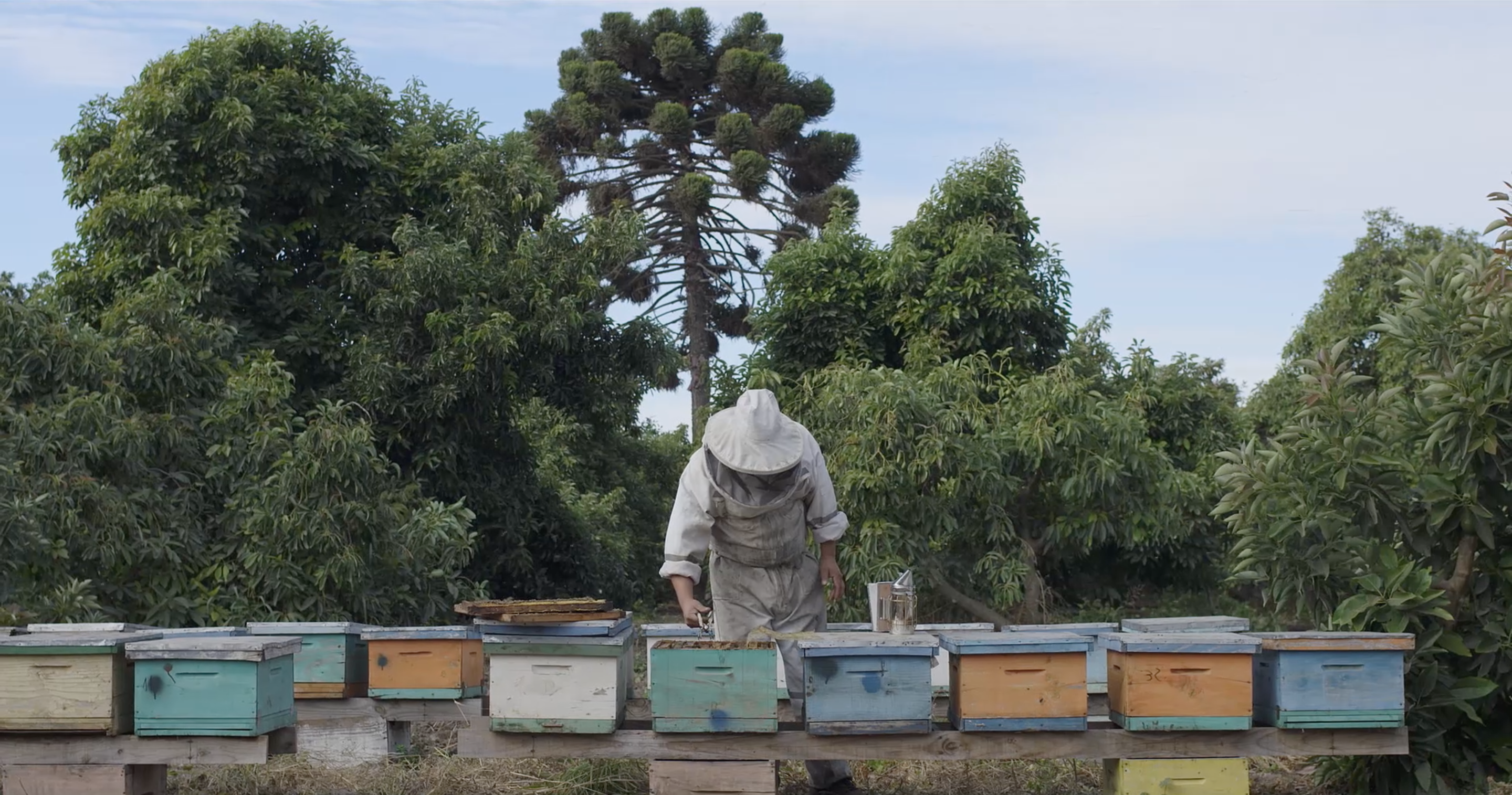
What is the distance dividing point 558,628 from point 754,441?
0.99 meters

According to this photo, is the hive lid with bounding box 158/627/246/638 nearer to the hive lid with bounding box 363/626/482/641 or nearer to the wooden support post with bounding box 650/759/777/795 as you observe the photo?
the hive lid with bounding box 363/626/482/641

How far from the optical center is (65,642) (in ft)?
14.1

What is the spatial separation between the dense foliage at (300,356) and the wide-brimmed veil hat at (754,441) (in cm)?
409

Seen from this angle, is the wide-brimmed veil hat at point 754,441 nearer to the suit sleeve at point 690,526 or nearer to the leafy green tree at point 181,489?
the suit sleeve at point 690,526

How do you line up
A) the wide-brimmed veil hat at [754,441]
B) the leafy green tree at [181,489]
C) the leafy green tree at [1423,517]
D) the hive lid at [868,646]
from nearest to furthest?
1. the hive lid at [868,646]
2. the leafy green tree at [1423,517]
3. the wide-brimmed veil hat at [754,441]
4. the leafy green tree at [181,489]

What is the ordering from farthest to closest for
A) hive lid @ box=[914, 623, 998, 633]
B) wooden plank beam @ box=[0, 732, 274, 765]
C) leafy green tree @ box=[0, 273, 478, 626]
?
1. leafy green tree @ box=[0, 273, 478, 626]
2. hive lid @ box=[914, 623, 998, 633]
3. wooden plank beam @ box=[0, 732, 274, 765]

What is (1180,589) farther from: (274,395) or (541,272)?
(274,395)

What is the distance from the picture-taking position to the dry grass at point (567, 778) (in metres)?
5.08

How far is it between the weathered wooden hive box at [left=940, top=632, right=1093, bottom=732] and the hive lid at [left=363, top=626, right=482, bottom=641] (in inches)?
77.5

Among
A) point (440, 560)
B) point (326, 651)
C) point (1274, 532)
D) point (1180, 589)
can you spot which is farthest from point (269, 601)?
point (1180, 589)

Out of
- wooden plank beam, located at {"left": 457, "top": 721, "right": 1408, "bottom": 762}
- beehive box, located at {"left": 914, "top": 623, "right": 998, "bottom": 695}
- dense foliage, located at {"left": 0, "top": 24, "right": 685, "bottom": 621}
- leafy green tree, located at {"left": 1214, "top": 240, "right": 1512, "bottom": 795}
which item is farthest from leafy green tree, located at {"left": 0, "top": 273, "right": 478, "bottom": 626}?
leafy green tree, located at {"left": 1214, "top": 240, "right": 1512, "bottom": 795}

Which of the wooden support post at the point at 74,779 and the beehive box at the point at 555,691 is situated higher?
the beehive box at the point at 555,691

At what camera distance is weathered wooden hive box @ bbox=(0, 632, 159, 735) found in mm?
4324

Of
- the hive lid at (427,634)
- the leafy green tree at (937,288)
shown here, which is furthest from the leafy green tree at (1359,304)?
the hive lid at (427,634)
